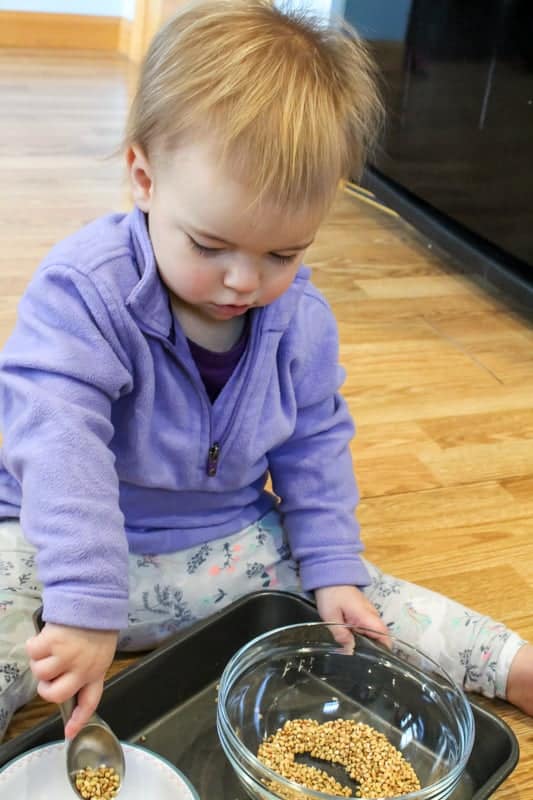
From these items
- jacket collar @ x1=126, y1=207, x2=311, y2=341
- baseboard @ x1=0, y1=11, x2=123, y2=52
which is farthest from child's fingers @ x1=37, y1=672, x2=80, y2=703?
baseboard @ x1=0, y1=11, x2=123, y2=52

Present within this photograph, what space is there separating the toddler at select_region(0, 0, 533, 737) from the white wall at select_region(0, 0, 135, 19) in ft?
8.28

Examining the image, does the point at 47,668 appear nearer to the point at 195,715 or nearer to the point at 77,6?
the point at 195,715

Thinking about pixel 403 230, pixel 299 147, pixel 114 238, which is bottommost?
pixel 403 230

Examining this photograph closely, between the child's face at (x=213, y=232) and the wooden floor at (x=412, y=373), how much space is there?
A: 0.39m

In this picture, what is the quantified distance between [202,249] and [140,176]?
82mm

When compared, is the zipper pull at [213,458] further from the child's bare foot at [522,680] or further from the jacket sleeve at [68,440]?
the child's bare foot at [522,680]

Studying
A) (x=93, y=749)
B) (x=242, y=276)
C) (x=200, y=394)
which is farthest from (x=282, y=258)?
(x=93, y=749)

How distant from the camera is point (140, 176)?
734mm

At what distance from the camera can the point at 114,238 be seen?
2.53 feet

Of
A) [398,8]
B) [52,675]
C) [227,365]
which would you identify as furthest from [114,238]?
[398,8]

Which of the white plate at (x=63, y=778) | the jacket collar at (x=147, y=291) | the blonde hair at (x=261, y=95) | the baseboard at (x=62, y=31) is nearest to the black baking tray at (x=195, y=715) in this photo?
the white plate at (x=63, y=778)

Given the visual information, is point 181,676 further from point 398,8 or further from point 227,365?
point 398,8

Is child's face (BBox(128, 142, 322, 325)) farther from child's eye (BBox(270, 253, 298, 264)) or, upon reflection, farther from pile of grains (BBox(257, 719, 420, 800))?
pile of grains (BBox(257, 719, 420, 800))

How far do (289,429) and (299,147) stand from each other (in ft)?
0.92
